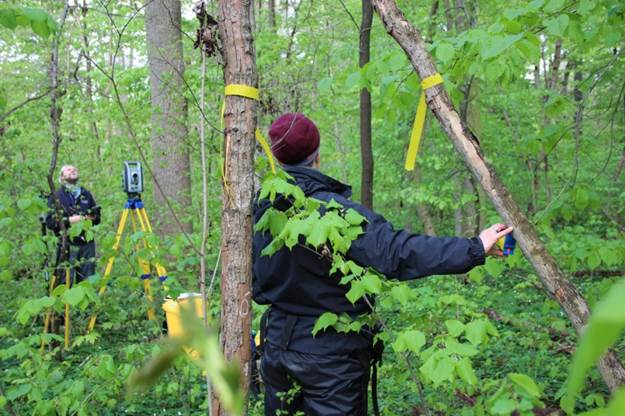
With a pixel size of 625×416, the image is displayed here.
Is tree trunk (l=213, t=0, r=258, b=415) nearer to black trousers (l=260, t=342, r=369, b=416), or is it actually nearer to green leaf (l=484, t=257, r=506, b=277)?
black trousers (l=260, t=342, r=369, b=416)

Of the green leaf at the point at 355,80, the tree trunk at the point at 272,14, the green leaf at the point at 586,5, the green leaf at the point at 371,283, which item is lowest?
the green leaf at the point at 371,283

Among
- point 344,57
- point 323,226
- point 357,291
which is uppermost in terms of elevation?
point 344,57

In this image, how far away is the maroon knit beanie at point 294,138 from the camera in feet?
8.41

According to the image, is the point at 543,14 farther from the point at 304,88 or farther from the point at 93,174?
the point at 93,174

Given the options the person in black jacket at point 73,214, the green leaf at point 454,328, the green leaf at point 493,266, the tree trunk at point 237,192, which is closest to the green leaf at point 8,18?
the tree trunk at point 237,192

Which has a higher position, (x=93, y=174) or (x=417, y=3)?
(x=417, y=3)

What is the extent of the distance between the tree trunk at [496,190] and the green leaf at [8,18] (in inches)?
55.4

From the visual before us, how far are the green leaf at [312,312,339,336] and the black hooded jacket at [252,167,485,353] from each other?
0.40 ft

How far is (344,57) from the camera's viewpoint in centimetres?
916

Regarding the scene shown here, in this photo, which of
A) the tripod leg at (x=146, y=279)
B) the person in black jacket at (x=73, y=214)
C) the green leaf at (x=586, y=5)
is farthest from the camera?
the person in black jacket at (x=73, y=214)

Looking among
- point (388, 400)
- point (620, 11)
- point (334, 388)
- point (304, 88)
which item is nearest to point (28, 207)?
point (334, 388)

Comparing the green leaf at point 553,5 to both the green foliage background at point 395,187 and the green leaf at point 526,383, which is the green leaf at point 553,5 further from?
the green leaf at point 526,383

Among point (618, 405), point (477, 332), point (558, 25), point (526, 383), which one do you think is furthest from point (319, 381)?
point (618, 405)

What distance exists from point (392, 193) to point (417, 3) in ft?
10.3
